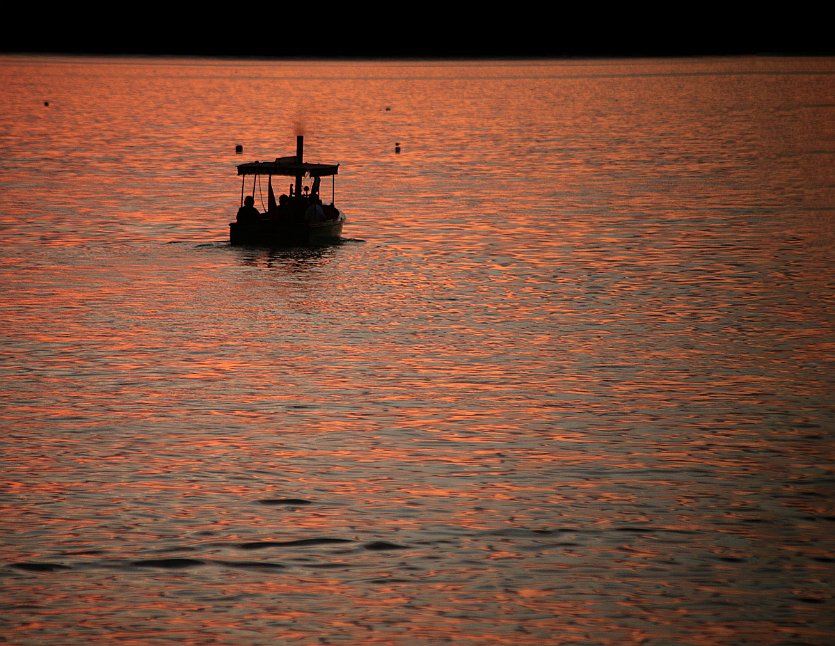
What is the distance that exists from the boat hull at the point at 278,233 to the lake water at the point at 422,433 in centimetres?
66

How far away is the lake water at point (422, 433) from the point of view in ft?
72.0

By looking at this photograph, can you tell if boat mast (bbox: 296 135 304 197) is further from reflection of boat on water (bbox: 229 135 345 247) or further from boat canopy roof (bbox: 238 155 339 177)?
boat canopy roof (bbox: 238 155 339 177)

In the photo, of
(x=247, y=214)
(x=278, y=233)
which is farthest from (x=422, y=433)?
(x=247, y=214)

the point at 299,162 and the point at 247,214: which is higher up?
the point at 299,162

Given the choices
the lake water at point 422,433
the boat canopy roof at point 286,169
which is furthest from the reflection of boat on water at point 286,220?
the lake water at point 422,433

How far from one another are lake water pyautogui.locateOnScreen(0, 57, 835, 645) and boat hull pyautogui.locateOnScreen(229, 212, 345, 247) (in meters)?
0.66

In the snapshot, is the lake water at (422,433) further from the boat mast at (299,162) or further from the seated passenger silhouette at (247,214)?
the boat mast at (299,162)

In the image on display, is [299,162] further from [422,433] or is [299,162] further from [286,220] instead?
[422,433]

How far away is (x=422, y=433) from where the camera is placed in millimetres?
31594

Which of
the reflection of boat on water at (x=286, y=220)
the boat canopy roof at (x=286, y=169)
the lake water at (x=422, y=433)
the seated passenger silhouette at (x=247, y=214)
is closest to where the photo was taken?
the lake water at (x=422, y=433)

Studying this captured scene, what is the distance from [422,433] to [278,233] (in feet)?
107

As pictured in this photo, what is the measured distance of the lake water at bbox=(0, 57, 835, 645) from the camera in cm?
2195

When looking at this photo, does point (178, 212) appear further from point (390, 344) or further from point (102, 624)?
point (102, 624)

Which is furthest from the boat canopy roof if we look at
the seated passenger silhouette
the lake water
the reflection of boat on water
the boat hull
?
the lake water
